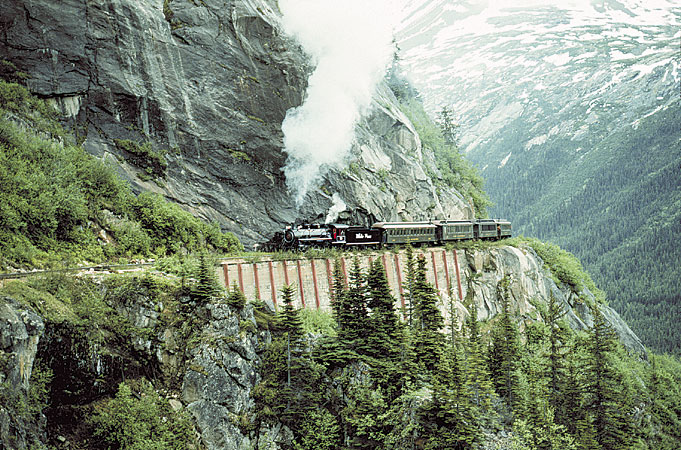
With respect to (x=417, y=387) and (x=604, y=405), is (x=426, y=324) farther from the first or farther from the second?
(x=604, y=405)

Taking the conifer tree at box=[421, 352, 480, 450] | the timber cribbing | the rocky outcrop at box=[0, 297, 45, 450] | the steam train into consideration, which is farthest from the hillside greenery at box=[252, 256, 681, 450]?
the rocky outcrop at box=[0, 297, 45, 450]

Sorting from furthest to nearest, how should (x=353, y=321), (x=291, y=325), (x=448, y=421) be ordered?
1. (x=353, y=321)
2. (x=291, y=325)
3. (x=448, y=421)

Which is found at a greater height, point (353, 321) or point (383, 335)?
point (353, 321)

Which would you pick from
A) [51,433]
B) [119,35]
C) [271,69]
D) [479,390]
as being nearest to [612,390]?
[479,390]

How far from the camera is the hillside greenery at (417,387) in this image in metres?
25.5

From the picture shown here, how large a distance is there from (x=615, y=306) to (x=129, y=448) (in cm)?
14638

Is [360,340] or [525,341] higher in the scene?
[360,340]

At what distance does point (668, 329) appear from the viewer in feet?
419

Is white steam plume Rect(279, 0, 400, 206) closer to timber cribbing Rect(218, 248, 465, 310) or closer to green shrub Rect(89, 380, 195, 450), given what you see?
timber cribbing Rect(218, 248, 465, 310)

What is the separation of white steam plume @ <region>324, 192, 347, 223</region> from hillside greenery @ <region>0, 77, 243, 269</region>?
424 inches

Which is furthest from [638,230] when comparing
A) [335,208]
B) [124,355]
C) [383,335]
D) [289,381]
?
[124,355]

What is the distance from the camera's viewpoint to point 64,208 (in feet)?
90.4

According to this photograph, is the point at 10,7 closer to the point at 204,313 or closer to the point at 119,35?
the point at 119,35

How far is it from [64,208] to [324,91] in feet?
83.4
